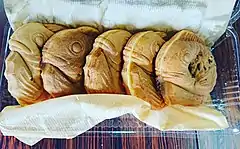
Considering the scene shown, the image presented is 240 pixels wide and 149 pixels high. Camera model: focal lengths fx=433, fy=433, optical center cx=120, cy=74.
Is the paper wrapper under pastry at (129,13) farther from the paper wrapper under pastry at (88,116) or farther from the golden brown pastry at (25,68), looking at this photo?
the paper wrapper under pastry at (88,116)

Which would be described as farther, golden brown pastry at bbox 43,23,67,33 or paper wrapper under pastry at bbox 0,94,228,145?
golden brown pastry at bbox 43,23,67,33

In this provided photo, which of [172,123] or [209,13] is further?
[209,13]

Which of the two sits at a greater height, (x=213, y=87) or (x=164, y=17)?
(x=164, y=17)

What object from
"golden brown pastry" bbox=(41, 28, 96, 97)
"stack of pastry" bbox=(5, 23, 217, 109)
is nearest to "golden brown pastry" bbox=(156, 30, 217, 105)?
"stack of pastry" bbox=(5, 23, 217, 109)

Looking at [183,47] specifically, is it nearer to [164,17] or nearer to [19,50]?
[164,17]

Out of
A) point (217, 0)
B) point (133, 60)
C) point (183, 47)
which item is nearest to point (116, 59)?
point (133, 60)

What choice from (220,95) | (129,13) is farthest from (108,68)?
(220,95)

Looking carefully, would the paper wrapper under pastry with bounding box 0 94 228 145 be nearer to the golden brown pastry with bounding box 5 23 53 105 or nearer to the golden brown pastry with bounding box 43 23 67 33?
the golden brown pastry with bounding box 5 23 53 105
